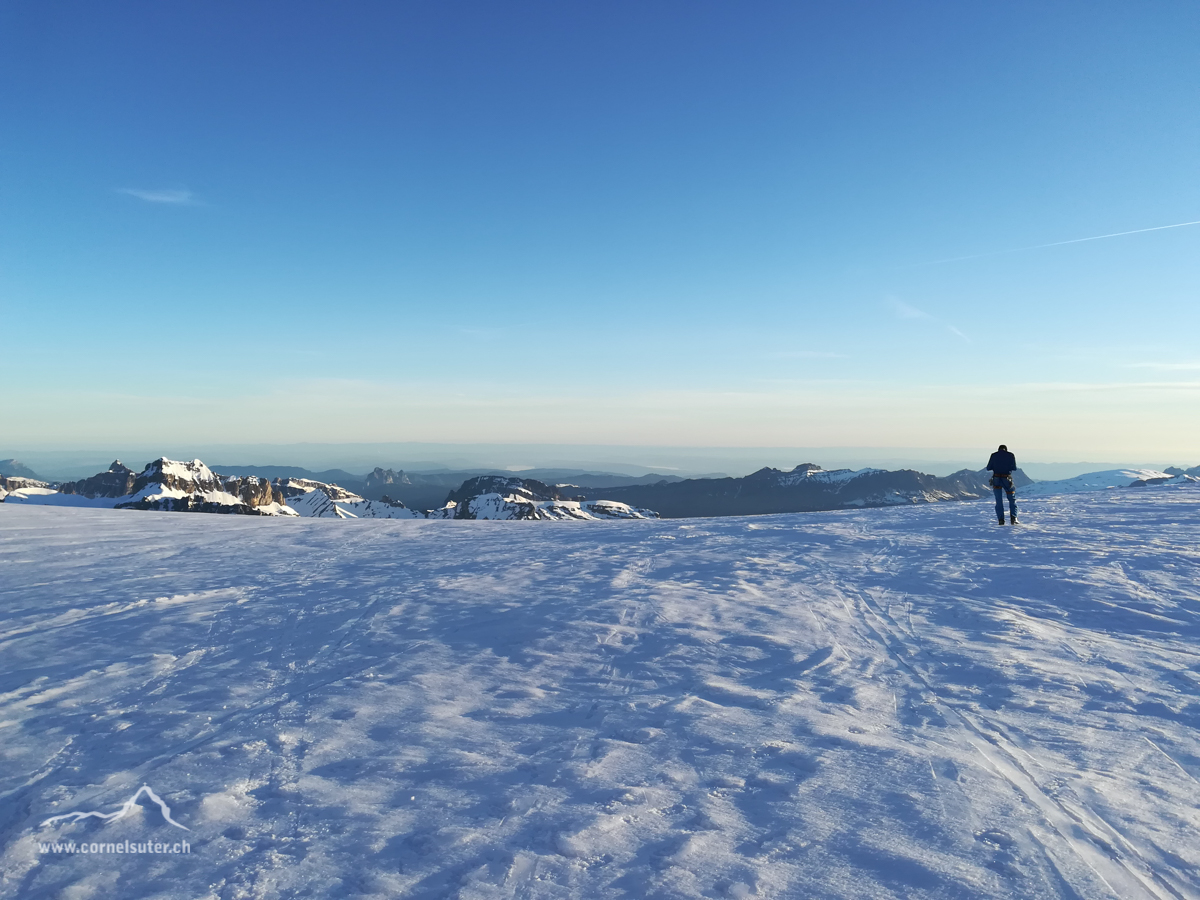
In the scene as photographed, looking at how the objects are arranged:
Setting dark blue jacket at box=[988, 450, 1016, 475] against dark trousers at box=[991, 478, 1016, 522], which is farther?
dark blue jacket at box=[988, 450, 1016, 475]

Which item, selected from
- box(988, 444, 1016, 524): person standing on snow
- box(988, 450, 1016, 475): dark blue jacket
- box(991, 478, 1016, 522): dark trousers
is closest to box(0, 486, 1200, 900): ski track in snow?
box(991, 478, 1016, 522): dark trousers

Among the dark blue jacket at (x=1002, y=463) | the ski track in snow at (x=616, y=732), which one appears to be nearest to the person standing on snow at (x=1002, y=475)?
the dark blue jacket at (x=1002, y=463)

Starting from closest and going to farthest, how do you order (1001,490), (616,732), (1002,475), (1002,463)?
(616,732)
(1002,475)
(1002,463)
(1001,490)

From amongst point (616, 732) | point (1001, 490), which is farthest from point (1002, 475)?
point (616, 732)

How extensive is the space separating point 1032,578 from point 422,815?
12.7m

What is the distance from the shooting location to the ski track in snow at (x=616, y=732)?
4.38 meters

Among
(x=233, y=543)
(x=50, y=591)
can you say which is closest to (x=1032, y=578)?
(x=50, y=591)

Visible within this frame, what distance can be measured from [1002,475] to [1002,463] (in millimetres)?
423

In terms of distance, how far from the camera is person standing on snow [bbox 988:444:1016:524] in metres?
19.0

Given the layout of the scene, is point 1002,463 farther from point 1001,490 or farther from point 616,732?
point 616,732

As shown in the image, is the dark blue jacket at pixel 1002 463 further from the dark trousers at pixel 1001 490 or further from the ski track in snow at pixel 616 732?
the ski track in snow at pixel 616 732

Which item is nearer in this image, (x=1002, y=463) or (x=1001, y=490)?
(x=1002, y=463)

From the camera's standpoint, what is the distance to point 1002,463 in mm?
19375

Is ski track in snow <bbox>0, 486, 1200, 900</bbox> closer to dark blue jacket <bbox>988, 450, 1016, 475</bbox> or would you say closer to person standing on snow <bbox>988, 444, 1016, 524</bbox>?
person standing on snow <bbox>988, 444, 1016, 524</bbox>
